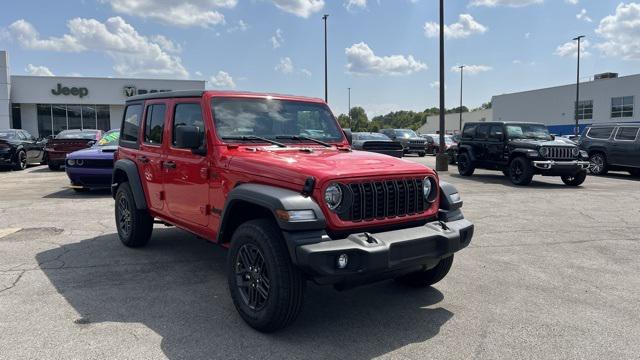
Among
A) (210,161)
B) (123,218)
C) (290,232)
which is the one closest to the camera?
(290,232)

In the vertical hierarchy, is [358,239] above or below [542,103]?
A: below

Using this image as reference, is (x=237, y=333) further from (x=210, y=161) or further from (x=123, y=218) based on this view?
(x=123, y=218)

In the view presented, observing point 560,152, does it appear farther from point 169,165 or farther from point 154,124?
point 169,165

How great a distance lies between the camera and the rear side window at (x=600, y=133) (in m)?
16.7

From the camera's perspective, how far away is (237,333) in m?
3.72

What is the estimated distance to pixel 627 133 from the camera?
16.0 m

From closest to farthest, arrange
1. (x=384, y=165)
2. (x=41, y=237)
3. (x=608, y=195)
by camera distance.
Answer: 1. (x=384, y=165)
2. (x=41, y=237)
3. (x=608, y=195)

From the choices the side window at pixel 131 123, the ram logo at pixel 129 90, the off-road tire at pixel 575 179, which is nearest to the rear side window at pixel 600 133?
the off-road tire at pixel 575 179

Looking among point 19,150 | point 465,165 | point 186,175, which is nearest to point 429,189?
point 186,175

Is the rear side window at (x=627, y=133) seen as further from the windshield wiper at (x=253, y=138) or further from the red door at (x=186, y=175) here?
the red door at (x=186, y=175)

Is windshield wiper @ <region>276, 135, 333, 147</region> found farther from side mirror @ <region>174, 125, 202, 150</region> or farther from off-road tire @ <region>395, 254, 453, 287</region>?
off-road tire @ <region>395, 254, 453, 287</region>

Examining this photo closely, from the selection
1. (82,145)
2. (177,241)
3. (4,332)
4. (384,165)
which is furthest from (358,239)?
(82,145)

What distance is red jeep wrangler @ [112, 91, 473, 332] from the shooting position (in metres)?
3.43

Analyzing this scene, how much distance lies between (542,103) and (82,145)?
180 feet
